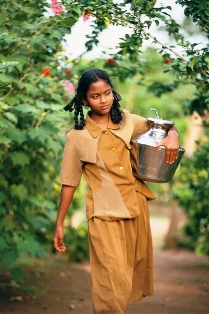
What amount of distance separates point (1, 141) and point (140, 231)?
4.15 feet

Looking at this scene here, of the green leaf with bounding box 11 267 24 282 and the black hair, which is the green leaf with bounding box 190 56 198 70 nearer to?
the black hair

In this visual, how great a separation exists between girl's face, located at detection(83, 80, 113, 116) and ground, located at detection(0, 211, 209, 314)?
226cm

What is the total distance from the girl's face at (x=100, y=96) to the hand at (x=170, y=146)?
38cm

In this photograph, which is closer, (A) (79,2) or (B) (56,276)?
(A) (79,2)

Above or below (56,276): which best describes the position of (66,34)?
above

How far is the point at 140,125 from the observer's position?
155 inches

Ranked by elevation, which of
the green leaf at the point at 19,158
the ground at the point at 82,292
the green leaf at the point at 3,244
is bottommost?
the ground at the point at 82,292

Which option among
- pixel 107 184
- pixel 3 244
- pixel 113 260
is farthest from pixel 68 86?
pixel 113 260

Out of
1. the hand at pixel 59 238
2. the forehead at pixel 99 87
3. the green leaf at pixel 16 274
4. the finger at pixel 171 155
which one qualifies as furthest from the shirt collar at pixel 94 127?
the green leaf at pixel 16 274

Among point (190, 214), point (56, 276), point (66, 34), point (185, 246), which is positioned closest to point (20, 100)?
point (66, 34)

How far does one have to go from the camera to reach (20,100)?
16.8ft

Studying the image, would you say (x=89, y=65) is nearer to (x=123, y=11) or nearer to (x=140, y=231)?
(x=123, y=11)

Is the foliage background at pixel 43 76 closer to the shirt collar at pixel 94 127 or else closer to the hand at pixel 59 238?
the shirt collar at pixel 94 127

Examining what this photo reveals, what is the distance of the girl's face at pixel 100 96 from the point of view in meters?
3.66
